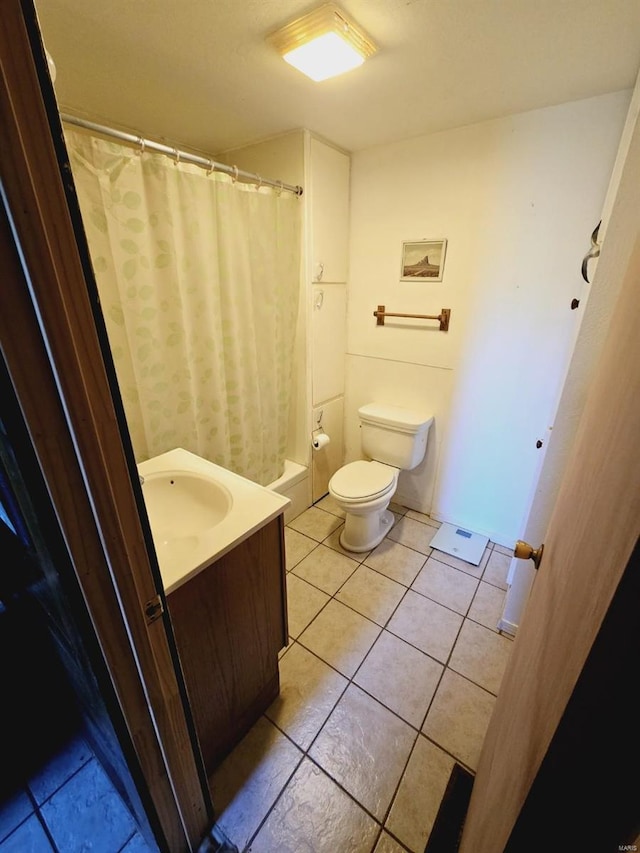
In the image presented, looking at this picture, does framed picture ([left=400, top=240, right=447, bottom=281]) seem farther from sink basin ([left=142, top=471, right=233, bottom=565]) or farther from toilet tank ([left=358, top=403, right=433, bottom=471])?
sink basin ([left=142, top=471, right=233, bottom=565])

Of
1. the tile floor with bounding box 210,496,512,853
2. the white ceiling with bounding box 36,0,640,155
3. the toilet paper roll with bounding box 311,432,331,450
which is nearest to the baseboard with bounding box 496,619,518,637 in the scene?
the tile floor with bounding box 210,496,512,853

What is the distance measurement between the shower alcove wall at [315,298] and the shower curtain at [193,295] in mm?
91

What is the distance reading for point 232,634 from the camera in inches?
41.6

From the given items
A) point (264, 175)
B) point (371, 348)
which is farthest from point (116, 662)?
point (264, 175)

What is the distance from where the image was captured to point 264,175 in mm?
2006

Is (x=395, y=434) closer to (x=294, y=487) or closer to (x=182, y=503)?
(x=294, y=487)

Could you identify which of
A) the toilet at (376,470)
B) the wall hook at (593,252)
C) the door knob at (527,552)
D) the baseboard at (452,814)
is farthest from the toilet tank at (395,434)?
the baseboard at (452,814)

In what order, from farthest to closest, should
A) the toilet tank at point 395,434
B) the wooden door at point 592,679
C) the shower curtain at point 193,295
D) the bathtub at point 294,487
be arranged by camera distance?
the bathtub at point 294,487 < the toilet tank at point 395,434 < the shower curtain at point 193,295 < the wooden door at point 592,679

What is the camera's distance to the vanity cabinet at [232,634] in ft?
3.05

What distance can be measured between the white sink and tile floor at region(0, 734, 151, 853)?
0.80 meters

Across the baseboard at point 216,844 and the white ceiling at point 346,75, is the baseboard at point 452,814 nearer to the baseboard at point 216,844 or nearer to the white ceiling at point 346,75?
the baseboard at point 216,844

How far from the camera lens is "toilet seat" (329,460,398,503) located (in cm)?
195

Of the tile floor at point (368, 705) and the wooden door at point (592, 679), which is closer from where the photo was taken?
the wooden door at point (592, 679)

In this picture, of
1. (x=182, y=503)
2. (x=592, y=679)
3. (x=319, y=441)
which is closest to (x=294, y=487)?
(x=319, y=441)
